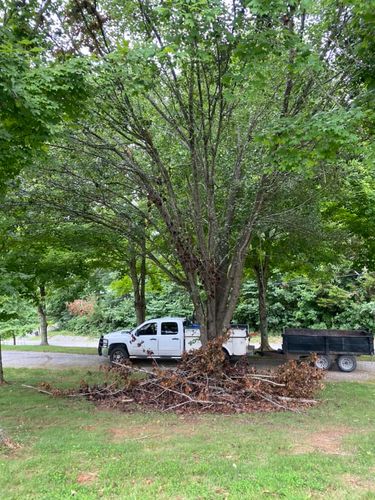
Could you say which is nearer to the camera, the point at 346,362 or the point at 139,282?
the point at 346,362

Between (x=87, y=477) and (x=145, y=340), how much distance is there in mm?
10261

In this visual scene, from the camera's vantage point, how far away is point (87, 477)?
4598 millimetres

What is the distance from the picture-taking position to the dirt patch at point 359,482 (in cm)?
434

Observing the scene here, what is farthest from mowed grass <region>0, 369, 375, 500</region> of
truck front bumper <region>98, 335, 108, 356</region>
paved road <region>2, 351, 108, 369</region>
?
truck front bumper <region>98, 335, 108, 356</region>

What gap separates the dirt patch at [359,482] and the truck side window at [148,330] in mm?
10762

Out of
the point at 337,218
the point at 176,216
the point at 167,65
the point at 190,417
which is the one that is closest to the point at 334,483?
the point at 190,417

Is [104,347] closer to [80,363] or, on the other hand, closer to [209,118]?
[80,363]

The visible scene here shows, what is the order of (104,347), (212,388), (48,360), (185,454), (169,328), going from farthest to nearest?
(48,360) → (104,347) → (169,328) → (212,388) → (185,454)

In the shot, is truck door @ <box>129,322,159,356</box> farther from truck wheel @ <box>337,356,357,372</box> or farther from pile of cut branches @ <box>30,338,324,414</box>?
truck wheel @ <box>337,356,357,372</box>

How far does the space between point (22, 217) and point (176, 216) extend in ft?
12.8

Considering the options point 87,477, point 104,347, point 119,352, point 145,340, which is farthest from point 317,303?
point 87,477

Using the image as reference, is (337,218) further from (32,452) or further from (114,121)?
(32,452)

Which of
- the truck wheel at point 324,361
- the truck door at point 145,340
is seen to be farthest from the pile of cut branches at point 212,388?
the truck door at point 145,340

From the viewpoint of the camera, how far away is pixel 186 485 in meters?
4.38
